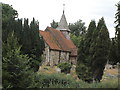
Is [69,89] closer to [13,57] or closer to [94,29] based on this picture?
[13,57]

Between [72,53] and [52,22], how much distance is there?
44322 millimetres

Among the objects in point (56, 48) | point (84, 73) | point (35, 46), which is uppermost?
point (35, 46)

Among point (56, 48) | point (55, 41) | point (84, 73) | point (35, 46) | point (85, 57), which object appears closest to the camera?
point (35, 46)

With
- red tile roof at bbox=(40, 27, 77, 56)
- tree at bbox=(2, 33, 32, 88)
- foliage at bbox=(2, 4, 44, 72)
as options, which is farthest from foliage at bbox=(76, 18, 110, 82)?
red tile roof at bbox=(40, 27, 77, 56)

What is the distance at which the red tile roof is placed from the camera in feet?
140

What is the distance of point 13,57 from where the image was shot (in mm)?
13727

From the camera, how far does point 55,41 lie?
45.0 metres

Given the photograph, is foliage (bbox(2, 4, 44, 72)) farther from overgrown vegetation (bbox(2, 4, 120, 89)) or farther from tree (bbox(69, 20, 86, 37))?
tree (bbox(69, 20, 86, 37))

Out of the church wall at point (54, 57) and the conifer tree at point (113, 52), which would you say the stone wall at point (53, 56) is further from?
the conifer tree at point (113, 52)

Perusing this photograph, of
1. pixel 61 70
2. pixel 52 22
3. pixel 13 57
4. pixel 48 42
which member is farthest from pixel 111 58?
pixel 52 22

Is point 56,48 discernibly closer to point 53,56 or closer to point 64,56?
point 53,56

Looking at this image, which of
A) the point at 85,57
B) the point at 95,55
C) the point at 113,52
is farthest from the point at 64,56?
the point at 113,52

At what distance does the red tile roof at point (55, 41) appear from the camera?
4282cm

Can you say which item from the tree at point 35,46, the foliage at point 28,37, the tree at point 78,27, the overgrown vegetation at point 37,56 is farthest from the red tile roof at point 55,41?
the tree at point 78,27
